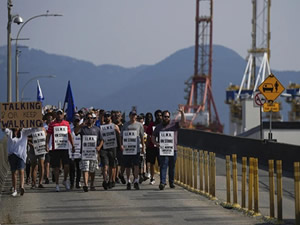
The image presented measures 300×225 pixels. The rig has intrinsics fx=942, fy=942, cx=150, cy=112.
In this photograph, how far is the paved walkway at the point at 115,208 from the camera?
1419cm

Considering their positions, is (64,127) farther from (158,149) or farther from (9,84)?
(9,84)

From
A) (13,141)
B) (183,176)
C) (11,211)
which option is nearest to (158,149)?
(183,176)

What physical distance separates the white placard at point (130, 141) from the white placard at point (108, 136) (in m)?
0.26

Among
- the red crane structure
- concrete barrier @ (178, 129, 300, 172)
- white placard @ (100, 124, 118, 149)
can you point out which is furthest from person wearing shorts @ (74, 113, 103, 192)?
the red crane structure

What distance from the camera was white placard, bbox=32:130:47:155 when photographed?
20.5m

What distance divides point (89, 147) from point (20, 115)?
2046 millimetres

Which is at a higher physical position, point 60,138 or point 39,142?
point 60,138

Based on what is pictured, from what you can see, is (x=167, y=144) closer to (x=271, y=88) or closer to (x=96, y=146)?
(x=96, y=146)

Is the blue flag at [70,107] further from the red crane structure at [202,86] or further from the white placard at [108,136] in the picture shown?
the red crane structure at [202,86]

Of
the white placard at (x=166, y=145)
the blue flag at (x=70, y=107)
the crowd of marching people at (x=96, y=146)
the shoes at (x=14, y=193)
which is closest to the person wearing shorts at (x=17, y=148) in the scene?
the shoes at (x=14, y=193)

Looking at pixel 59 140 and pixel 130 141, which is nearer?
pixel 59 140

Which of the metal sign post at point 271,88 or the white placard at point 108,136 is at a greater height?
the metal sign post at point 271,88

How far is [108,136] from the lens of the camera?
20438mm

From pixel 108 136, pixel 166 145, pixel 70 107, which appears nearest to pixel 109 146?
pixel 108 136
